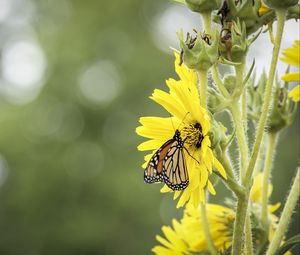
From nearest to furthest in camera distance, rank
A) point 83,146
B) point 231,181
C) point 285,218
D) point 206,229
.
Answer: point 231,181
point 285,218
point 206,229
point 83,146

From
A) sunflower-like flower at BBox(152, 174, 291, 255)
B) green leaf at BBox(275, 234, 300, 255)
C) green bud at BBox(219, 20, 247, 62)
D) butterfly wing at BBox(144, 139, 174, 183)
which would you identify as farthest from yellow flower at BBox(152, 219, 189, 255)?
green bud at BBox(219, 20, 247, 62)

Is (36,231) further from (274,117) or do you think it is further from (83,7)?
(274,117)

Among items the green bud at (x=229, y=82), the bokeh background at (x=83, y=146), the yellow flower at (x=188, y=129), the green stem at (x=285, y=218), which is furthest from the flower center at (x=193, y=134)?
the bokeh background at (x=83, y=146)

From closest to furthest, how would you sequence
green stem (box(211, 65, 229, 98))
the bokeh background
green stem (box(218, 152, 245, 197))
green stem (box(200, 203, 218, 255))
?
green stem (box(218, 152, 245, 197))
green stem (box(211, 65, 229, 98))
green stem (box(200, 203, 218, 255))
the bokeh background

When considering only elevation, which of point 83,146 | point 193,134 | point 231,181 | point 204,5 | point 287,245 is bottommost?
point 287,245

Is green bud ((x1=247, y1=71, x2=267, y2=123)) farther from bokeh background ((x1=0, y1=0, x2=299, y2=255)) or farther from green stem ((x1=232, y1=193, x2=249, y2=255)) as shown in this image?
bokeh background ((x1=0, y1=0, x2=299, y2=255))

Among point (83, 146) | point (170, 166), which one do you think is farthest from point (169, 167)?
point (83, 146)

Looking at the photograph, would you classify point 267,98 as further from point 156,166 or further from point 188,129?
point 156,166

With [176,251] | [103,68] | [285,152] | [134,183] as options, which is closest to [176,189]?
[176,251]
